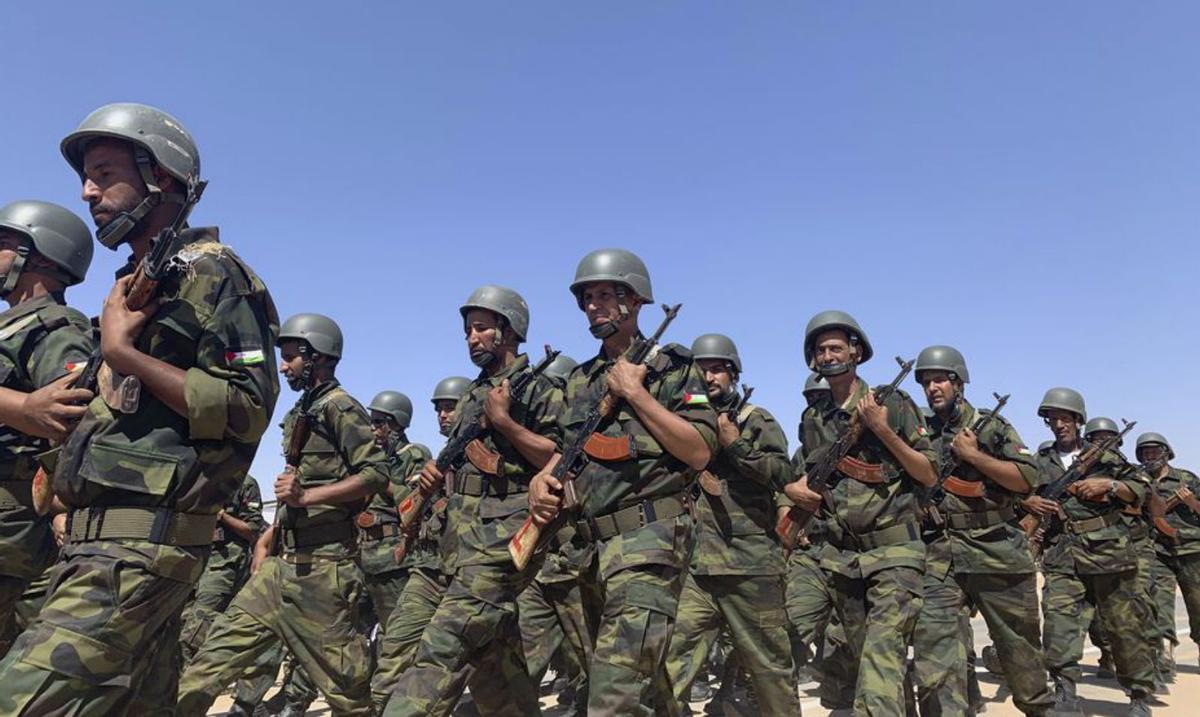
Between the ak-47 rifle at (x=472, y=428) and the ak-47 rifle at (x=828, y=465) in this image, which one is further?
the ak-47 rifle at (x=828, y=465)

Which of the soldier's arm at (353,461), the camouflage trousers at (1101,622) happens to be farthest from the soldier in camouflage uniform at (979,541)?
the soldier's arm at (353,461)

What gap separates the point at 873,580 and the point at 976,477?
2.24 meters

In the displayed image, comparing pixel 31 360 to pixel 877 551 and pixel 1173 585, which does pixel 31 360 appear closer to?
pixel 877 551

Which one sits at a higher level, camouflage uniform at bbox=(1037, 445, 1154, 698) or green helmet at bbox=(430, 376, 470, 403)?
green helmet at bbox=(430, 376, 470, 403)

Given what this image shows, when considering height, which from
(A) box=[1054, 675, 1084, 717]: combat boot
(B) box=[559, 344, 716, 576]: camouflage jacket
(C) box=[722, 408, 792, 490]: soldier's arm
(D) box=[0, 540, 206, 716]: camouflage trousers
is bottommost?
(A) box=[1054, 675, 1084, 717]: combat boot

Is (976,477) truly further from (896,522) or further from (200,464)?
(200,464)

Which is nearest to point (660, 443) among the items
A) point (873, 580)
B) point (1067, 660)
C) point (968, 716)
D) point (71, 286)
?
point (873, 580)

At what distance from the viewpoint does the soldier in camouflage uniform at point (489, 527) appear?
4652 mm

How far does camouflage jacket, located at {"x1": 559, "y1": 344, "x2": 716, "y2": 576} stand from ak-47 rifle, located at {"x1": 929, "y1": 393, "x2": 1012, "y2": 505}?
11.4 ft

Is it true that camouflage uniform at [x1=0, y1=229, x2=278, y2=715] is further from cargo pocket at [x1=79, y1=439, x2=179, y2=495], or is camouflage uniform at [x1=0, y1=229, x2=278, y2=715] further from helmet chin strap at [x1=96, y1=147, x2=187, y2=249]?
helmet chin strap at [x1=96, y1=147, x2=187, y2=249]

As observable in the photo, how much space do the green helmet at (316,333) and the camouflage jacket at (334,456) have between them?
569 mm

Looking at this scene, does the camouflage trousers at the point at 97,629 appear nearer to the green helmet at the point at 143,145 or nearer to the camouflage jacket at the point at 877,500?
the green helmet at the point at 143,145

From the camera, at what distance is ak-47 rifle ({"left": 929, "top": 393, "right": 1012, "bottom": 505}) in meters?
7.14

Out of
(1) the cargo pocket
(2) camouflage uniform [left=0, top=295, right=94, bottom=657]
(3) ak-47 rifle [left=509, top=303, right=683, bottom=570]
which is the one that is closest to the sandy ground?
(3) ak-47 rifle [left=509, top=303, right=683, bottom=570]
